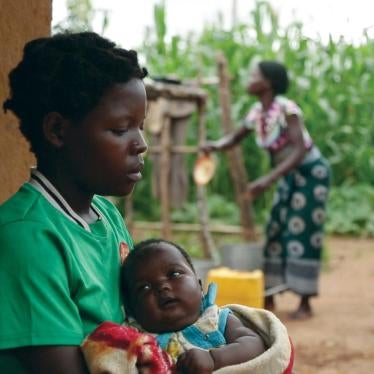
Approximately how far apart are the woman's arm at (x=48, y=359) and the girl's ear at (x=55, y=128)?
1.27 feet

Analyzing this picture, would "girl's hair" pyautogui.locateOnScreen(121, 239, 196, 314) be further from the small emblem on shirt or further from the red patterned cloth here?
the red patterned cloth

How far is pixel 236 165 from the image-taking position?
6.50m

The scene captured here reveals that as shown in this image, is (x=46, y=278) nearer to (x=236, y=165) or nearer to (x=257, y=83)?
(x=257, y=83)

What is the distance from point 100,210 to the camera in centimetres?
167

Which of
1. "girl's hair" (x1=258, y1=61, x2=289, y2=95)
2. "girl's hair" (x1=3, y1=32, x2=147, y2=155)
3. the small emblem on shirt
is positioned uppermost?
"girl's hair" (x1=258, y1=61, x2=289, y2=95)

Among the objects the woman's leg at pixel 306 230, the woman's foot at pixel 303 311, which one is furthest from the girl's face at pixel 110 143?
the woman's foot at pixel 303 311

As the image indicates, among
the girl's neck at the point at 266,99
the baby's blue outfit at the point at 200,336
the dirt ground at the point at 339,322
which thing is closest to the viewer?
the baby's blue outfit at the point at 200,336

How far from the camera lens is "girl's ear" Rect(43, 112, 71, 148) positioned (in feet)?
4.75

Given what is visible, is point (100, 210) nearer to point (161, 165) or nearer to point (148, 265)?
point (148, 265)

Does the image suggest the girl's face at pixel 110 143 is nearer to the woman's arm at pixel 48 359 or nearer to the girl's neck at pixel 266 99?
the woman's arm at pixel 48 359

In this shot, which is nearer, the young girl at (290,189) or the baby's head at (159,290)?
the baby's head at (159,290)

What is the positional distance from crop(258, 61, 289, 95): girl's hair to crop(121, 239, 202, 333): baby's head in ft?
12.9

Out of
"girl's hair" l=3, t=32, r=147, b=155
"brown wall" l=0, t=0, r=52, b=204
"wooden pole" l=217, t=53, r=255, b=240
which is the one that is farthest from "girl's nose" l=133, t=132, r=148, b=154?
"wooden pole" l=217, t=53, r=255, b=240

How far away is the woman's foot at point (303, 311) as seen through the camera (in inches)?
213
